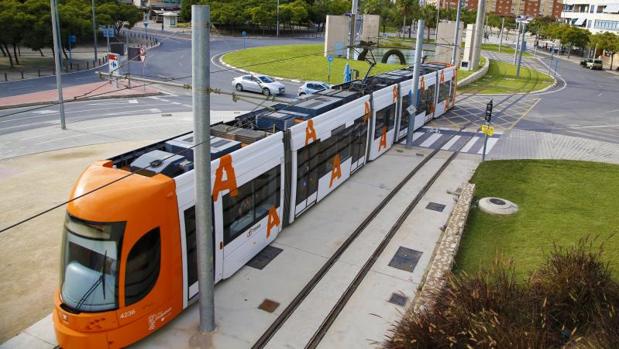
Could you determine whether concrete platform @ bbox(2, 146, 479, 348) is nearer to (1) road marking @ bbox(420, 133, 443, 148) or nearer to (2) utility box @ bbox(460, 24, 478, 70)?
(1) road marking @ bbox(420, 133, 443, 148)

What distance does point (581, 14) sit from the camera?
3920 inches

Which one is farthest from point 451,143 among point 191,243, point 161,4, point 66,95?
point 161,4

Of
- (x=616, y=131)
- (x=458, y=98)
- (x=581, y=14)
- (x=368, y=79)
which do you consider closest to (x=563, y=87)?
(x=458, y=98)

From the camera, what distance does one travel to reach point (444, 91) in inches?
1135

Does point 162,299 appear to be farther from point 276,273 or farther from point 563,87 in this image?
point 563,87

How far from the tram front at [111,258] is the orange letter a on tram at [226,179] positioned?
53.9 inches

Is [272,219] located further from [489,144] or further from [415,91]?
[489,144]

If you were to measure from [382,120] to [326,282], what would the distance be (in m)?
10.1

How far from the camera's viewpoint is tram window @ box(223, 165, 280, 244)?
10.5m

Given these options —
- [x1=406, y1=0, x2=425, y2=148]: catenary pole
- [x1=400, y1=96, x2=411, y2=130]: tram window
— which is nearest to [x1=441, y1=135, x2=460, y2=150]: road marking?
[x1=406, y1=0, x2=425, y2=148]: catenary pole

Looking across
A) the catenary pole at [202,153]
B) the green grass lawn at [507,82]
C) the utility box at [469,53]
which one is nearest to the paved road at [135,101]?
the catenary pole at [202,153]

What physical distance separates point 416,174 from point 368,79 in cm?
492

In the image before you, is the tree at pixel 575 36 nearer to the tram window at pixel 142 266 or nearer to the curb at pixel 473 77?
the curb at pixel 473 77

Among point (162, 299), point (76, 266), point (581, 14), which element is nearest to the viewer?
point (76, 266)
